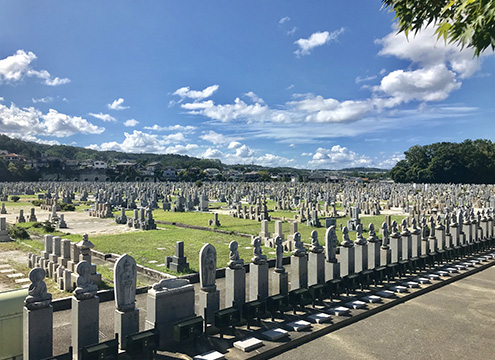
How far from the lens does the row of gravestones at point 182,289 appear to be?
5352mm

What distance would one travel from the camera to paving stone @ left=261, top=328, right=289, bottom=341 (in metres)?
6.64

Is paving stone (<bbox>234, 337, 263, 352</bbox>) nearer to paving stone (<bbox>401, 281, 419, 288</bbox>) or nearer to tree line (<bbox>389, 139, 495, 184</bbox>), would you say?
paving stone (<bbox>401, 281, 419, 288</bbox>)

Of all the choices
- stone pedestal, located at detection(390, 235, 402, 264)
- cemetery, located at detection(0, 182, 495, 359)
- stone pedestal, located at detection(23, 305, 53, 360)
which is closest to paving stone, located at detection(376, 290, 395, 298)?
cemetery, located at detection(0, 182, 495, 359)

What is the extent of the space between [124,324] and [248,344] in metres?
2.29

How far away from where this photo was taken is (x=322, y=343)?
6.72 m

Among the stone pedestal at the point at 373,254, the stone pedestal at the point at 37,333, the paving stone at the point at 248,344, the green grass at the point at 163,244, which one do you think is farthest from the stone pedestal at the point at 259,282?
the green grass at the point at 163,244

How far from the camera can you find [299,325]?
23.7 feet

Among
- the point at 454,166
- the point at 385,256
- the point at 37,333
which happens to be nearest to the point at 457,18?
the point at 385,256

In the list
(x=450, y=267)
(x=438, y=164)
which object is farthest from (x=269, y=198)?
(x=438, y=164)

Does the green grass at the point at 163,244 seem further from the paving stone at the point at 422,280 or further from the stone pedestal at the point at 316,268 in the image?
the paving stone at the point at 422,280

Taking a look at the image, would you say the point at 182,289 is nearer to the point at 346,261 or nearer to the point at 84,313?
the point at 84,313

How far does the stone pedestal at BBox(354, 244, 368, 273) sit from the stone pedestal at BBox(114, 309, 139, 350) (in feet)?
23.1

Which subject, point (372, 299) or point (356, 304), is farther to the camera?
point (372, 299)

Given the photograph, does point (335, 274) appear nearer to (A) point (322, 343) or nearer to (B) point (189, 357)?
(A) point (322, 343)
